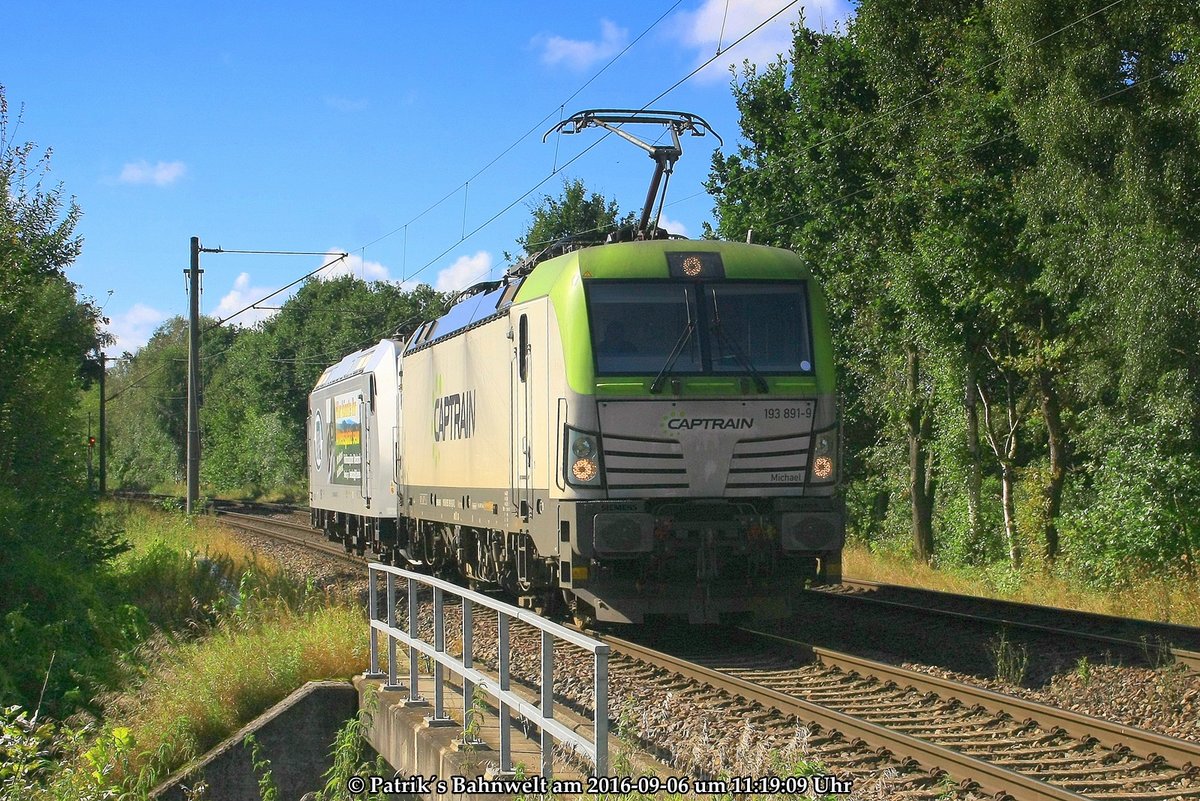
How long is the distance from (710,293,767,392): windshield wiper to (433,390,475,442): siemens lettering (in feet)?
12.6

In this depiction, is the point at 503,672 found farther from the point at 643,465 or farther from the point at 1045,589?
the point at 1045,589

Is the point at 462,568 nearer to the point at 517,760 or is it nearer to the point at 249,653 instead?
the point at 249,653

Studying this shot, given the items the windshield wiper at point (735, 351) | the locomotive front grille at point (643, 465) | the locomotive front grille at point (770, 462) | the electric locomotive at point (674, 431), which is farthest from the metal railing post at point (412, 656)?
the windshield wiper at point (735, 351)

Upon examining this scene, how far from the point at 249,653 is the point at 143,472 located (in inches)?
3139

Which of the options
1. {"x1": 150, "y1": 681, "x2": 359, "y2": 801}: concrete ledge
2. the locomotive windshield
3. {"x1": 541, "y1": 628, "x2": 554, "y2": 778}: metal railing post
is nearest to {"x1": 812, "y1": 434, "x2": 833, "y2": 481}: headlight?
the locomotive windshield

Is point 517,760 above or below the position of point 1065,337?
below

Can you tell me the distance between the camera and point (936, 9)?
2334cm

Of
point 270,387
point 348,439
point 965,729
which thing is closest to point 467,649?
point 965,729

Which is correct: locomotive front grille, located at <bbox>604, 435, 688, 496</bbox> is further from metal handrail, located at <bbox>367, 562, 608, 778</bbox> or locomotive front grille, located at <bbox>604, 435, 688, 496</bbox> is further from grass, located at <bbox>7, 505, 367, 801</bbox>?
grass, located at <bbox>7, 505, 367, 801</bbox>

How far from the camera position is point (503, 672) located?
23.2 feet

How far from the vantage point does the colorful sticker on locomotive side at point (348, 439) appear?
23.5 m

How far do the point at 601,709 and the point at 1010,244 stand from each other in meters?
16.6

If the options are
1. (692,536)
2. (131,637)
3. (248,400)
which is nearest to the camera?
(692,536)

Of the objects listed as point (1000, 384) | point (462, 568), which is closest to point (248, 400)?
point (1000, 384)
